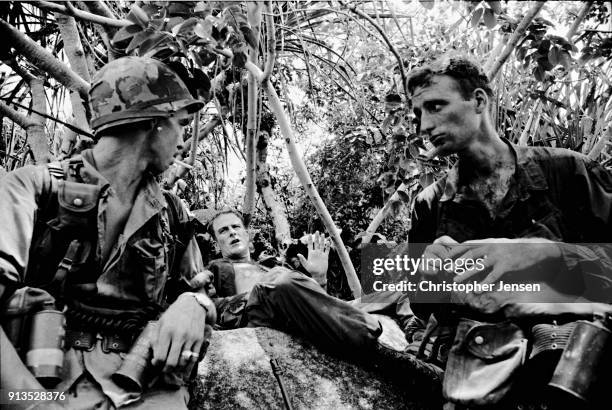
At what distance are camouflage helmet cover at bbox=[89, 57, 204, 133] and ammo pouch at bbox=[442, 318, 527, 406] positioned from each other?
1.61 meters

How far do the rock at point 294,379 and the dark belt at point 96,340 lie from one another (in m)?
0.72

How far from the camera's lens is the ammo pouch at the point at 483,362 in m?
2.41

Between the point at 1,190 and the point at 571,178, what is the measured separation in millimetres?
2542

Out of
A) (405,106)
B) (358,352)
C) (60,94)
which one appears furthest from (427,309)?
(60,94)

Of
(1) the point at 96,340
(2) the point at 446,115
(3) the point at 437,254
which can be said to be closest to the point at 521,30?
(2) the point at 446,115

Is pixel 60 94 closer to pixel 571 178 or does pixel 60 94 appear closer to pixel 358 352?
pixel 358 352

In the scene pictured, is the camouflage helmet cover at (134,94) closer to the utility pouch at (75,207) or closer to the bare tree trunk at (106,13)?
the utility pouch at (75,207)

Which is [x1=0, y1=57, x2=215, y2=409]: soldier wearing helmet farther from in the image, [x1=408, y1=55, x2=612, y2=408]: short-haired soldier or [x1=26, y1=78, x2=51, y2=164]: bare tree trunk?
[x1=26, y1=78, x2=51, y2=164]: bare tree trunk

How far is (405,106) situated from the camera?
516 cm

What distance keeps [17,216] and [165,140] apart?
0.70m

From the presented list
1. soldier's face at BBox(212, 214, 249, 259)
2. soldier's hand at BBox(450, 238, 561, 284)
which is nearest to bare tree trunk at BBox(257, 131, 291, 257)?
soldier's face at BBox(212, 214, 249, 259)

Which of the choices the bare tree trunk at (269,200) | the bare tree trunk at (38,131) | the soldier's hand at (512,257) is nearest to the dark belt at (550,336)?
the soldier's hand at (512,257)

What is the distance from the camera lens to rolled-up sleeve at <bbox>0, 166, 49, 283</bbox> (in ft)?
6.80

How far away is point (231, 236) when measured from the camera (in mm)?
5527
